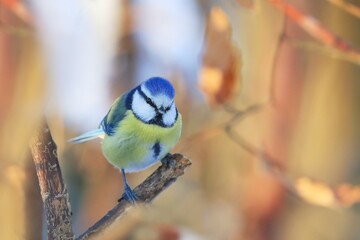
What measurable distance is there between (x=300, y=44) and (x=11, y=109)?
2.01 feet

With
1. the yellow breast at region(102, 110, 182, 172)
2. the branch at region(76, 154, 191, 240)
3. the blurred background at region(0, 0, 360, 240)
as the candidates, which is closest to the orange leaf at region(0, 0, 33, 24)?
the blurred background at region(0, 0, 360, 240)

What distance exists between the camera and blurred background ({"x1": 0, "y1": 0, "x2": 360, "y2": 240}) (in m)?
0.85

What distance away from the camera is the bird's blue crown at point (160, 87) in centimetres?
56

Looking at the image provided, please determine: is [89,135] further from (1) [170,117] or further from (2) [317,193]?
(2) [317,193]

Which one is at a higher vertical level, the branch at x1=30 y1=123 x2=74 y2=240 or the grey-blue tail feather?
the branch at x1=30 y1=123 x2=74 y2=240

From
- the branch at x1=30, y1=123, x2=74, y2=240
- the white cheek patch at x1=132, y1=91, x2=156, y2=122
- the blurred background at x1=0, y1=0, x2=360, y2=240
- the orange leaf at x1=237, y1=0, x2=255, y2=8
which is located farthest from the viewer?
the orange leaf at x1=237, y1=0, x2=255, y2=8

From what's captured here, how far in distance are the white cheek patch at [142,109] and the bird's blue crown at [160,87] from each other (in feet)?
0.11

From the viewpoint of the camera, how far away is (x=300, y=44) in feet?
3.46

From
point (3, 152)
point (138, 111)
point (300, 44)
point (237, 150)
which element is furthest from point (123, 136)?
point (300, 44)

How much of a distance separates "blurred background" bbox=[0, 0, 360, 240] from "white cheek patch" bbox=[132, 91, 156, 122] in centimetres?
17

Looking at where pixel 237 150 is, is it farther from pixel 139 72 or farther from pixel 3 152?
pixel 3 152

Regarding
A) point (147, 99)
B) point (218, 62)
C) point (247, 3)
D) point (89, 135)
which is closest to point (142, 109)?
point (147, 99)

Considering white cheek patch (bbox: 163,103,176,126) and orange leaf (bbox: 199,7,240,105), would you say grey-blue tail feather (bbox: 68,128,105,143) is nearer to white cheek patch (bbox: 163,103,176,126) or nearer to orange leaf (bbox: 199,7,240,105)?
white cheek patch (bbox: 163,103,176,126)

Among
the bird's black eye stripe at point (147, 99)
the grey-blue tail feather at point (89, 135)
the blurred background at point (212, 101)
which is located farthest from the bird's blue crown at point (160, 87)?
the blurred background at point (212, 101)
